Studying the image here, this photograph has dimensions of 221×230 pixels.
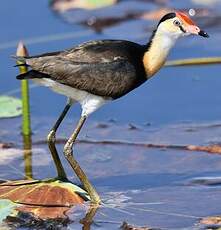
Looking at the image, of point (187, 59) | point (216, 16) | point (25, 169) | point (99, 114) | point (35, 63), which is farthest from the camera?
point (216, 16)

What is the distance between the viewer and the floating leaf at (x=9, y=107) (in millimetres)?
6355

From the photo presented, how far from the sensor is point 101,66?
201 inches

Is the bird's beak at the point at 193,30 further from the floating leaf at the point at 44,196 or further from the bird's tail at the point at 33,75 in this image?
the floating leaf at the point at 44,196

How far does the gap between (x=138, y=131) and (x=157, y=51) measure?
3.35ft

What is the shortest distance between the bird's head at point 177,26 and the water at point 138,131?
75 centimetres

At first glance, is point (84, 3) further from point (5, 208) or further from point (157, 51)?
point (5, 208)

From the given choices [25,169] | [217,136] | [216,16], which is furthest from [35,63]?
[216,16]

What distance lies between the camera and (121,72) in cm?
510

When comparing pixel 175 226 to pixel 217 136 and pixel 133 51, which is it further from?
pixel 217 136

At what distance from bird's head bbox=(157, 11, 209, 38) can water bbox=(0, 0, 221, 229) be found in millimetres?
748

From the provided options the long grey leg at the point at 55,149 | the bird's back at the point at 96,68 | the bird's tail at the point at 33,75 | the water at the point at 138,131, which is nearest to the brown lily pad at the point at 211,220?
the water at the point at 138,131

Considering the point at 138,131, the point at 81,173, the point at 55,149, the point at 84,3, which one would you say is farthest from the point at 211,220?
the point at 84,3

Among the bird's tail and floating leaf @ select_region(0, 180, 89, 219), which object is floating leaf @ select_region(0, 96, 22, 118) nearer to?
floating leaf @ select_region(0, 180, 89, 219)

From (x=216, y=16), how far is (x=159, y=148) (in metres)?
2.27
